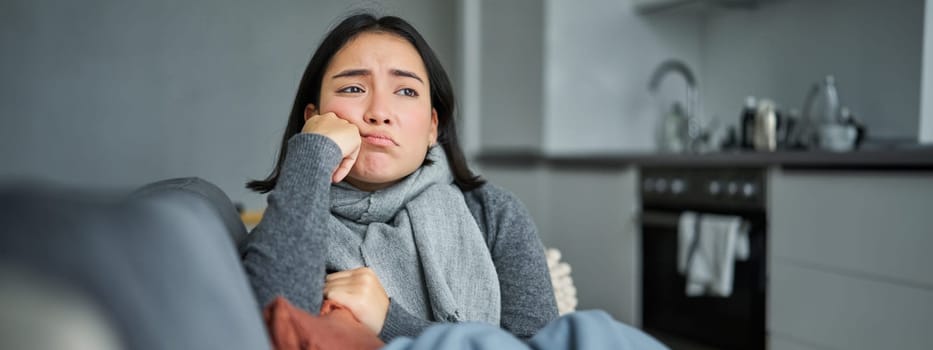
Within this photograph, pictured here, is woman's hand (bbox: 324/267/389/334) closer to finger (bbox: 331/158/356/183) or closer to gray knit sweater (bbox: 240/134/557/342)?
gray knit sweater (bbox: 240/134/557/342)

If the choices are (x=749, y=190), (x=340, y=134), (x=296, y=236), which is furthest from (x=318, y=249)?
(x=749, y=190)

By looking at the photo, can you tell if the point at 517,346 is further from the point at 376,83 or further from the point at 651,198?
the point at 651,198

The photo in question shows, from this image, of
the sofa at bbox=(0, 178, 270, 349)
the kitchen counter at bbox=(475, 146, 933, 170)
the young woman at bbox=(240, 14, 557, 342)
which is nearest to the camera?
the sofa at bbox=(0, 178, 270, 349)

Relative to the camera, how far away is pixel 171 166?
3.33 meters

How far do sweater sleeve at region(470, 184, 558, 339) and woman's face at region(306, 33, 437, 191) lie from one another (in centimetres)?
15

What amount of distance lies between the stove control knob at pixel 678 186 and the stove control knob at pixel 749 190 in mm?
283

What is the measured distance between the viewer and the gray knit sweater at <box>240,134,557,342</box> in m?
0.76

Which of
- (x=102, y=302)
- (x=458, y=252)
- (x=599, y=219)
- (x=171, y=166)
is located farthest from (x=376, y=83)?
(x=171, y=166)

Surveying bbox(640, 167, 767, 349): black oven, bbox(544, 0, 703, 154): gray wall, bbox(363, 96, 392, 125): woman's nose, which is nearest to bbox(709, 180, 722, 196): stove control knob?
bbox(640, 167, 767, 349): black oven

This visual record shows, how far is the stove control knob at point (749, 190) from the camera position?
2219 mm

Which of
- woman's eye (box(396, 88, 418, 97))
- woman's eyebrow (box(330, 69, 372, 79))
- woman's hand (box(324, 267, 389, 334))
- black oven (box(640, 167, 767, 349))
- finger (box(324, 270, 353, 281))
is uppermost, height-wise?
woman's eyebrow (box(330, 69, 372, 79))

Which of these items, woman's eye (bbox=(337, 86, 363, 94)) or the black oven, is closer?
woman's eye (bbox=(337, 86, 363, 94))

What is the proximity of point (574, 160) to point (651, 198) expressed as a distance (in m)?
0.50

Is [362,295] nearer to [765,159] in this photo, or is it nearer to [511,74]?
[765,159]
